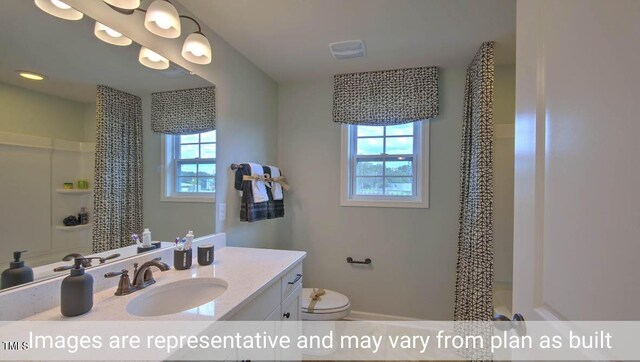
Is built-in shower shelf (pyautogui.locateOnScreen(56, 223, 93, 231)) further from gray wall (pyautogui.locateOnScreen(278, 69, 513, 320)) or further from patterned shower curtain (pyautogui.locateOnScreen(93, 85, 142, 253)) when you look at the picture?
gray wall (pyautogui.locateOnScreen(278, 69, 513, 320))

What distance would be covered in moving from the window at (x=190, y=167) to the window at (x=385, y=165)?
1.19 m

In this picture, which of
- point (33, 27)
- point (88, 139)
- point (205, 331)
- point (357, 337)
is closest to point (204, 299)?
point (205, 331)

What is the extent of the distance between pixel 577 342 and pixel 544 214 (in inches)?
10.9

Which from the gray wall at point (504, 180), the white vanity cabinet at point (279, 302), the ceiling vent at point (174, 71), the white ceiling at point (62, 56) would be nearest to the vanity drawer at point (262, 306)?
the white vanity cabinet at point (279, 302)

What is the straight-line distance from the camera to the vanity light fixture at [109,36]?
1133 mm

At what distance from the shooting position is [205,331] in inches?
32.0

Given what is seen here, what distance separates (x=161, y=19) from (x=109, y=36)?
0.74ft

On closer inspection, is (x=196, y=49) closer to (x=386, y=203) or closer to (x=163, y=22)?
(x=163, y=22)

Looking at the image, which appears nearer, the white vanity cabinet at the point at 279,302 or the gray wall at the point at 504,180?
the white vanity cabinet at the point at 279,302

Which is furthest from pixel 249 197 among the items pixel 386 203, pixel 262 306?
pixel 386 203

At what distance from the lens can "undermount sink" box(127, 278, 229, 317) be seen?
1066 mm

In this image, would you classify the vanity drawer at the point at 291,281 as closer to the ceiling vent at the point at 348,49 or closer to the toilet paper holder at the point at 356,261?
the toilet paper holder at the point at 356,261

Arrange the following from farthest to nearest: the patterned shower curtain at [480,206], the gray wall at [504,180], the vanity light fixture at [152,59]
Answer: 1. the gray wall at [504,180]
2. the patterned shower curtain at [480,206]
3. the vanity light fixture at [152,59]

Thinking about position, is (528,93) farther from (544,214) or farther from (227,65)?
(227,65)
